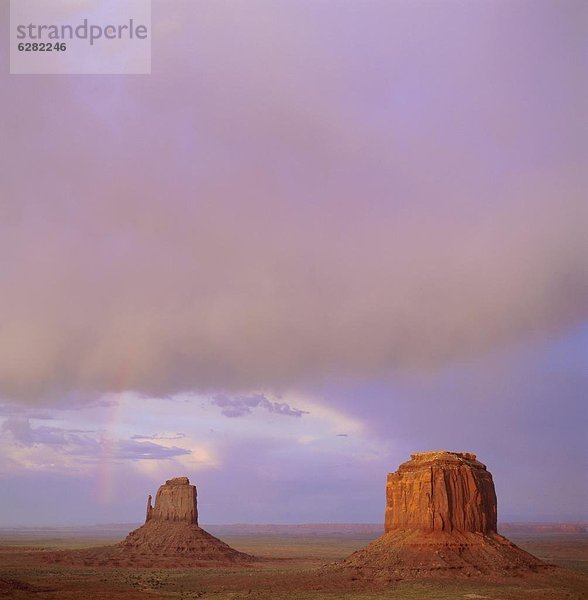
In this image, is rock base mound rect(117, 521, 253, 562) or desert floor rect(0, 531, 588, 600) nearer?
desert floor rect(0, 531, 588, 600)

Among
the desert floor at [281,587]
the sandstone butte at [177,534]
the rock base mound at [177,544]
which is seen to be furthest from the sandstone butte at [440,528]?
the rock base mound at [177,544]

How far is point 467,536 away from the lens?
282ft

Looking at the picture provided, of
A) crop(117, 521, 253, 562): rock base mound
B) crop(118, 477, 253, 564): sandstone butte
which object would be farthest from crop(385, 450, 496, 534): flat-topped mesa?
crop(117, 521, 253, 562): rock base mound

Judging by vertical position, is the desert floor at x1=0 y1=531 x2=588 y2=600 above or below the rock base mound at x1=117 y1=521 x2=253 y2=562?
above

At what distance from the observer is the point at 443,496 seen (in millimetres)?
86312

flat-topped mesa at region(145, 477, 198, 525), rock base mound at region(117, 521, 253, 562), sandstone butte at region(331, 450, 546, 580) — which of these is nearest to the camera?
sandstone butte at region(331, 450, 546, 580)

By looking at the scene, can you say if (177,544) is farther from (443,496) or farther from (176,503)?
(443,496)

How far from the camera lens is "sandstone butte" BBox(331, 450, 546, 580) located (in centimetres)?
8019

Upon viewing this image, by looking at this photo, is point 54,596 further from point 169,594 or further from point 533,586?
point 533,586

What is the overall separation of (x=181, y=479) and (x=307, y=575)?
8223 cm

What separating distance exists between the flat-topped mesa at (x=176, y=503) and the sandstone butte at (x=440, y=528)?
7830 centimetres

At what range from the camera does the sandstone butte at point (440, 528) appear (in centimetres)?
8019

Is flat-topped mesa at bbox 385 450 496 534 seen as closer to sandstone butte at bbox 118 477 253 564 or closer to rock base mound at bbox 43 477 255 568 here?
rock base mound at bbox 43 477 255 568

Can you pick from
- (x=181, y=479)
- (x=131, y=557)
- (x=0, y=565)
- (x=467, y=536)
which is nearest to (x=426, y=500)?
(x=467, y=536)
